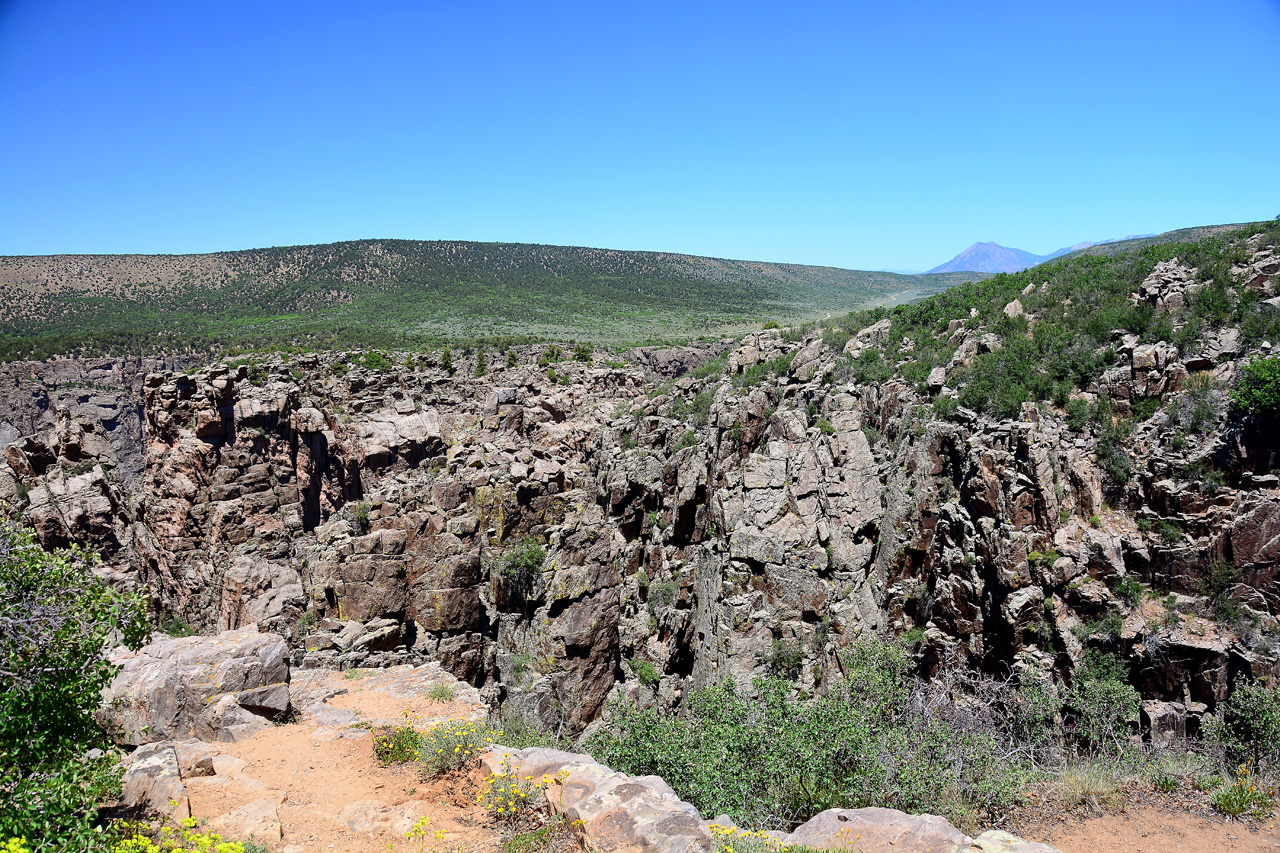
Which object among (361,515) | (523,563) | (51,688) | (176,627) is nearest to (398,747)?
(51,688)

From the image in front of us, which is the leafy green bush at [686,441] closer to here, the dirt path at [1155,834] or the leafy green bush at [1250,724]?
the leafy green bush at [1250,724]

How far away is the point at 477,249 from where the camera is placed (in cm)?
11588

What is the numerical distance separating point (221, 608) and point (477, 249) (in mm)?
96051

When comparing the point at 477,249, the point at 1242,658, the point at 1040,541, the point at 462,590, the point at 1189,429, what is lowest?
the point at 462,590

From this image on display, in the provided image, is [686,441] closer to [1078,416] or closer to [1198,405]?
[1078,416]

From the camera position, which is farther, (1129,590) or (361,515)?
(361,515)

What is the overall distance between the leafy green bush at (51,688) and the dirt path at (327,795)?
1.92 m

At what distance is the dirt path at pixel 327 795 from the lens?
27.8 ft

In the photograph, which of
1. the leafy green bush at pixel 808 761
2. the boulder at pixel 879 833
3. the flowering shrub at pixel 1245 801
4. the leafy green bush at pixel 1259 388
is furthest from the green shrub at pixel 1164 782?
the leafy green bush at pixel 1259 388

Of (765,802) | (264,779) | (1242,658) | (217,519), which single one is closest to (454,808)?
(264,779)

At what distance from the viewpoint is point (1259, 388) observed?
50.4 ft

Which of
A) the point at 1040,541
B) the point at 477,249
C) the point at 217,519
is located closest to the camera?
the point at 1040,541

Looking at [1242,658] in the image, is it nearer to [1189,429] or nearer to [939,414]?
[1189,429]

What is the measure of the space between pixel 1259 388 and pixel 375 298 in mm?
90422
